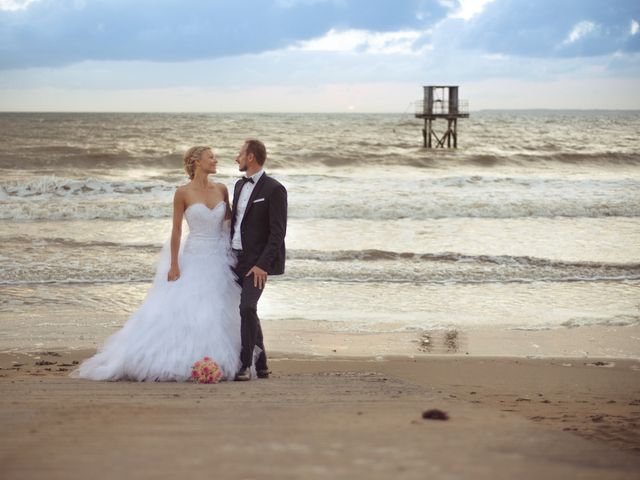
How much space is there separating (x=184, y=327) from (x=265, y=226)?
968 mm

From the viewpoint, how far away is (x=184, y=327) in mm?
5430

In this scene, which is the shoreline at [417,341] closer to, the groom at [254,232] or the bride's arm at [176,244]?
the groom at [254,232]

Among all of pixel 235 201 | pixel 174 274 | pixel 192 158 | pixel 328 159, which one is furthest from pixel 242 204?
pixel 328 159

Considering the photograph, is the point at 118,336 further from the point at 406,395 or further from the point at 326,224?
the point at 326,224

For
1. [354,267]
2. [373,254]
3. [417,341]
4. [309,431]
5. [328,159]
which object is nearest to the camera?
[309,431]

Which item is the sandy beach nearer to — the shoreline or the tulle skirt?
the tulle skirt

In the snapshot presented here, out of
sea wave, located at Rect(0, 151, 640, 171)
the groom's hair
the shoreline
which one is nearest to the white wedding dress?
the groom's hair

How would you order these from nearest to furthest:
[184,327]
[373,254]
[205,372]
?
[205,372] < [184,327] < [373,254]

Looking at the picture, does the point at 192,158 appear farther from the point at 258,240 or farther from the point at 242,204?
the point at 258,240

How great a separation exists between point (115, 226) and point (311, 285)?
7730 millimetres

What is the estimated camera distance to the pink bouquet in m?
5.18

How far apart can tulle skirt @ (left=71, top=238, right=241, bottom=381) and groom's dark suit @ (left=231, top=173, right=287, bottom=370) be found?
20 cm

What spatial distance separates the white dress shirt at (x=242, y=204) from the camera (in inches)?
211

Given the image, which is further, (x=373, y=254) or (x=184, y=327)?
(x=373, y=254)
